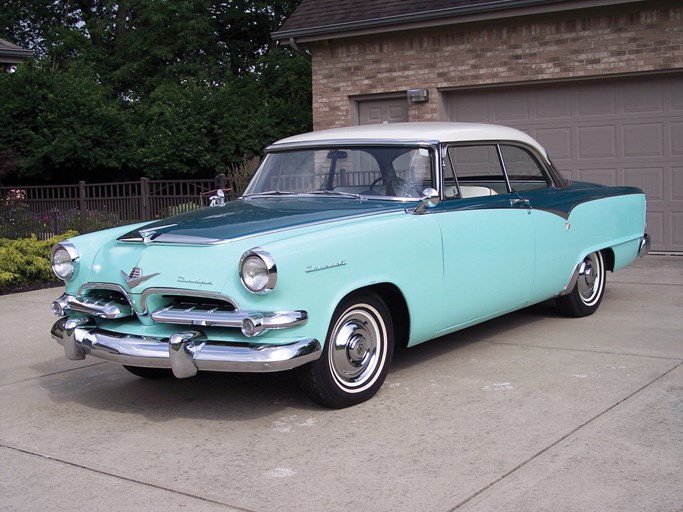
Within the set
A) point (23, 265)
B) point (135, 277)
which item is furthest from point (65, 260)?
point (23, 265)

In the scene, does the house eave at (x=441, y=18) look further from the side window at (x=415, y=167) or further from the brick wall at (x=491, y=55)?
the side window at (x=415, y=167)

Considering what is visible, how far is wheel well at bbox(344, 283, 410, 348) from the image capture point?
5.39 m

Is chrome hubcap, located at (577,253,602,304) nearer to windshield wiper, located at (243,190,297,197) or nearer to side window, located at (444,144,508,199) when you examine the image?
side window, located at (444,144,508,199)

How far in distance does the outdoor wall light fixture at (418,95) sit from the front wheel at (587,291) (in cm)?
565

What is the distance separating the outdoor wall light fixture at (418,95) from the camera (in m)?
12.8

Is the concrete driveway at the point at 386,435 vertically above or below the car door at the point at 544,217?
below

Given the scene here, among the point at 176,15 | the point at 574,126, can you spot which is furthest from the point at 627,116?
the point at 176,15

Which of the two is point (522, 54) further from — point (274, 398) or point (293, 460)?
point (293, 460)

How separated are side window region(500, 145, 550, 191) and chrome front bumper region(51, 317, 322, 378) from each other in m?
2.74

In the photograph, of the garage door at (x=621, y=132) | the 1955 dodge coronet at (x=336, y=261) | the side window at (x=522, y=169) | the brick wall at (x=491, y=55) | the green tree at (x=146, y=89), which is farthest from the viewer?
the green tree at (x=146, y=89)

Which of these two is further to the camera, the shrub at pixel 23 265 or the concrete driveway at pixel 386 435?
the shrub at pixel 23 265

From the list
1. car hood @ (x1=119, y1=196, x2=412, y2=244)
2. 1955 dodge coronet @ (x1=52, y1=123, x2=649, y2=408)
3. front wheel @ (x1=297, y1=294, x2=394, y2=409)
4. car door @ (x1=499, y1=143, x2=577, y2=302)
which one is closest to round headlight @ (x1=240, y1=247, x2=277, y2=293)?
1955 dodge coronet @ (x1=52, y1=123, x2=649, y2=408)

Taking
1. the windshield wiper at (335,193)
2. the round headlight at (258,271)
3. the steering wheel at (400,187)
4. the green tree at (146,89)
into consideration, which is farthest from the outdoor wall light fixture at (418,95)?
the round headlight at (258,271)

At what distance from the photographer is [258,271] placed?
15.3 feet
